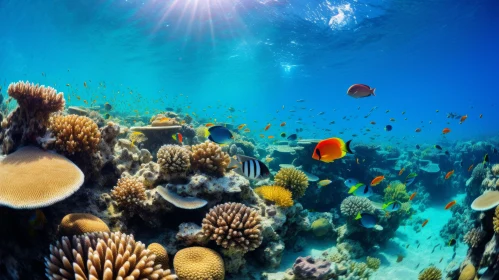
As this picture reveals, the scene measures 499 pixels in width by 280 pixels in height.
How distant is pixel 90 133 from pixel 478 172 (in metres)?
14.1

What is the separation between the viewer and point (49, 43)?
38219 millimetres

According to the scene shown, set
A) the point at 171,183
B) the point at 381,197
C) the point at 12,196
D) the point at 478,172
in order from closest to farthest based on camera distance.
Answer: the point at 12,196 → the point at 171,183 → the point at 478,172 → the point at 381,197

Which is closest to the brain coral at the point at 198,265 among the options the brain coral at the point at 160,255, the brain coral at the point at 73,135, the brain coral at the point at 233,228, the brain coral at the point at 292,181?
the brain coral at the point at 160,255

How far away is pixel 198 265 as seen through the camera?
3662mm

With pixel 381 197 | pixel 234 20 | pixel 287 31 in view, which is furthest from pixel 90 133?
pixel 287 31

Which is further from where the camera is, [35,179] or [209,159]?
[209,159]

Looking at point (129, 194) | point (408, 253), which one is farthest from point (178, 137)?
point (408, 253)

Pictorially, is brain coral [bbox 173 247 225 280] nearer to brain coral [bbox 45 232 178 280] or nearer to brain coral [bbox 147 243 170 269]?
brain coral [bbox 147 243 170 269]

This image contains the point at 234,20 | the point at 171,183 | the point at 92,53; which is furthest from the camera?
the point at 92,53

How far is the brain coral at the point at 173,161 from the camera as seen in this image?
16.0 feet

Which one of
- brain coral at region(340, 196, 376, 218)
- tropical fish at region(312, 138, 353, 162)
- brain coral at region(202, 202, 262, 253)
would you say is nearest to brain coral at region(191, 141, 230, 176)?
brain coral at region(202, 202, 262, 253)

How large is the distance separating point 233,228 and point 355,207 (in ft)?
17.7

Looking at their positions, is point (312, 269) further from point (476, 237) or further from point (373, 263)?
point (373, 263)

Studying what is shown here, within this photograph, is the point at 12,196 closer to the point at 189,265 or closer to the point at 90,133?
the point at 90,133
